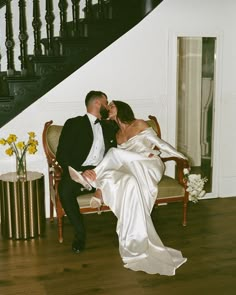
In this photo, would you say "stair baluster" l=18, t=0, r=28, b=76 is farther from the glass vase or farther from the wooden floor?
the wooden floor

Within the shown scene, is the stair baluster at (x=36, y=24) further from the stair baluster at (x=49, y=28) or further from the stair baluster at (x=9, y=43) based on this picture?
the stair baluster at (x=9, y=43)

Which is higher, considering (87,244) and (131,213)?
(131,213)

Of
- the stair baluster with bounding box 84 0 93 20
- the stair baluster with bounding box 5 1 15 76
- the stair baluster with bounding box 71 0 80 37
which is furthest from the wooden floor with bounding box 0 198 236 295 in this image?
the stair baluster with bounding box 84 0 93 20

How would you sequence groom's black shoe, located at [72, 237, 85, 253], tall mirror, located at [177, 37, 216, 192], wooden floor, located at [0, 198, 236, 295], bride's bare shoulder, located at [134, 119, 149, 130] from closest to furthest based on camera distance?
wooden floor, located at [0, 198, 236, 295], groom's black shoe, located at [72, 237, 85, 253], bride's bare shoulder, located at [134, 119, 149, 130], tall mirror, located at [177, 37, 216, 192]

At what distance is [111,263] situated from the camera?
13.3ft

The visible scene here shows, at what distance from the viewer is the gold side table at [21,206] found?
4555mm

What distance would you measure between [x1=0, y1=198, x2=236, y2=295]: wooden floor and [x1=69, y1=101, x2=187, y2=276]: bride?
0.15 m

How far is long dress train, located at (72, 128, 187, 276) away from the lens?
4023 mm

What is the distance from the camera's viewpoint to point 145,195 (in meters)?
4.47

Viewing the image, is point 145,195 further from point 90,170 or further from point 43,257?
point 43,257

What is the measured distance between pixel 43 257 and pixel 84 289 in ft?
2.59

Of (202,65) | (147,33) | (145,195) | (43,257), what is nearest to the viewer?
(43,257)

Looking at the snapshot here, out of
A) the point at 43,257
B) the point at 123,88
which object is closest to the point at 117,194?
the point at 43,257

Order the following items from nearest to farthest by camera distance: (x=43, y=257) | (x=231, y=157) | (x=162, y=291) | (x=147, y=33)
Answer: (x=162, y=291), (x=43, y=257), (x=147, y=33), (x=231, y=157)
